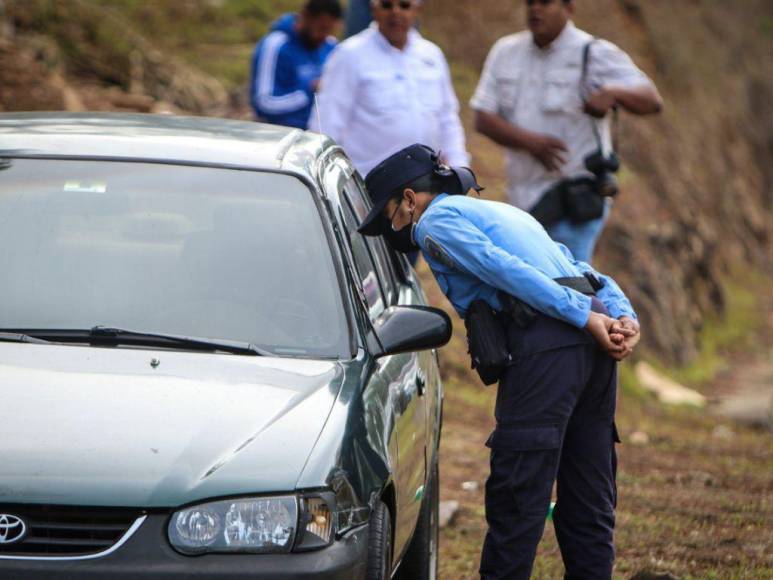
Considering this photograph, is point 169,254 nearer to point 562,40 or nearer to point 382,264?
point 382,264

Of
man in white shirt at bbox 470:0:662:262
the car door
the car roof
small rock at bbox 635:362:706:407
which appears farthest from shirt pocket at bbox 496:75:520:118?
small rock at bbox 635:362:706:407

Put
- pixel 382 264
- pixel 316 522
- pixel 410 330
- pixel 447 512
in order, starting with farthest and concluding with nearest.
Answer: pixel 447 512, pixel 382 264, pixel 410 330, pixel 316 522

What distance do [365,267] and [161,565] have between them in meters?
1.66

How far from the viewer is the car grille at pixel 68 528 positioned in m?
3.37

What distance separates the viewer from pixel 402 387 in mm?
4543

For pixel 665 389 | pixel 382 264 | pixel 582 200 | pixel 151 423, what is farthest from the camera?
pixel 665 389

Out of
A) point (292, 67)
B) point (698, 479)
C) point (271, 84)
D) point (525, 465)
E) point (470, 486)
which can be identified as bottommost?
point (698, 479)

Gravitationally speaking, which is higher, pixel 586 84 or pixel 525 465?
pixel 525 465

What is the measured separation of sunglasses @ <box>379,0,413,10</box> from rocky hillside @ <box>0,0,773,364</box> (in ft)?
14.5

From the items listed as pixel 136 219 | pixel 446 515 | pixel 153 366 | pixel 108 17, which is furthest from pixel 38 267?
pixel 108 17

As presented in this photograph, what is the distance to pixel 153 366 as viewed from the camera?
3967 mm

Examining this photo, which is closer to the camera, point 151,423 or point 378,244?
point 151,423

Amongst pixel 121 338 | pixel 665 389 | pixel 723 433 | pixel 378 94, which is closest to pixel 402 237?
pixel 121 338

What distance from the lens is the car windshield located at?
424 centimetres
